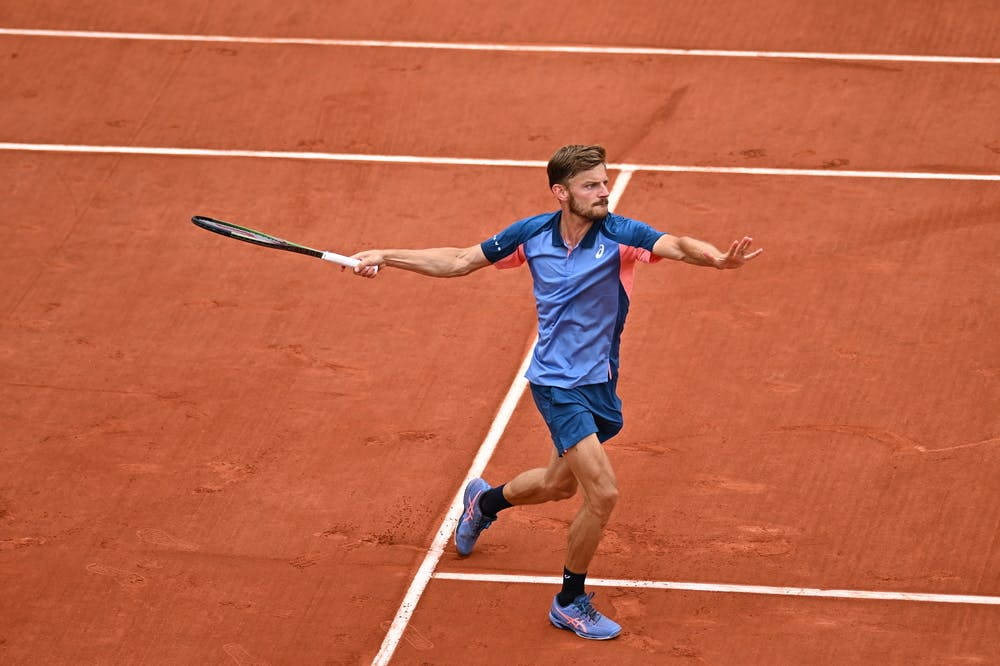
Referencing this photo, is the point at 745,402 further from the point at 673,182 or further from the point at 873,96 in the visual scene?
the point at 873,96

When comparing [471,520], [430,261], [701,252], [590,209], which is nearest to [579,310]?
[590,209]

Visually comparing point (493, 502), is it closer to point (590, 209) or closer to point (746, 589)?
point (746, 589)

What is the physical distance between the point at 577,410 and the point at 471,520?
1.16 metres

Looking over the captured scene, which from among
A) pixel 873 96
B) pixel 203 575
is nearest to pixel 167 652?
pixel 203 575

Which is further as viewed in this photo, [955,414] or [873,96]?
[873,96]

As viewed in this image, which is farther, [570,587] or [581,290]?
[570,587]

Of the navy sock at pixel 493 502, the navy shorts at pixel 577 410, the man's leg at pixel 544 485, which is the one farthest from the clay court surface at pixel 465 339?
the navy shorts at pixel 577 410

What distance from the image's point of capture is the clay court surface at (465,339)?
7430mm

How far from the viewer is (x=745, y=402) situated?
9172mm

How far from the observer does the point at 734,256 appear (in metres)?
6.32

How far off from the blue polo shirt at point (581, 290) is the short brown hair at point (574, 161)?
0.27 meters

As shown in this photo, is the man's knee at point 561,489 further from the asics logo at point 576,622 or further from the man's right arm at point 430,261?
the man's right arm at point 430,261

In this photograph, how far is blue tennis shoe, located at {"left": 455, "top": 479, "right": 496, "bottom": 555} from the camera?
768 centimetres

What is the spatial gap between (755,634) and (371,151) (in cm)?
686
